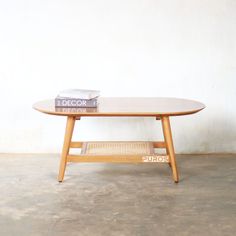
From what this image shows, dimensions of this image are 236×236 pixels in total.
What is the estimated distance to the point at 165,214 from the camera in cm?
217

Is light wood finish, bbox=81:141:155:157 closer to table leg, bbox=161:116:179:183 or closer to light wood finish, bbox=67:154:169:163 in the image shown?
light wood finish, bbox=67:154:169:163

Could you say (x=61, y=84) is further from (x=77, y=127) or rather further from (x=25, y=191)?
(x=25, y=191)

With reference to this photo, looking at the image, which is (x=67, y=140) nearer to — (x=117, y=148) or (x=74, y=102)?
(x=74, y=102)

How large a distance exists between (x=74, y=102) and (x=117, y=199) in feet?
2.40

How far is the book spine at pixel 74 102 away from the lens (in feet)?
8.65

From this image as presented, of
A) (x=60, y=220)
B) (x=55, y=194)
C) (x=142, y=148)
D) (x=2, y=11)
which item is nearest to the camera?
(x=60, y=220)

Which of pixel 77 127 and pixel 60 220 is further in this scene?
pixel 77 127

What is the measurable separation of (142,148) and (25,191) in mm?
902

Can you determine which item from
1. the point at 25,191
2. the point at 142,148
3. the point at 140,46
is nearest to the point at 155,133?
the point at 142,148

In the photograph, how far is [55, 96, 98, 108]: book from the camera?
2.64m

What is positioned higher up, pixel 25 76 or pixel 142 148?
pixel 25 76

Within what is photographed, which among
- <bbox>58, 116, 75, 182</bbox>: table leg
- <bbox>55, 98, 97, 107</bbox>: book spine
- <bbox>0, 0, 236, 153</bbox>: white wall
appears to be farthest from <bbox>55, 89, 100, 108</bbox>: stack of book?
<bbox>0, 0, 236, 153</bbox>: white wall

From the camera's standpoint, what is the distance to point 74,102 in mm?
2645

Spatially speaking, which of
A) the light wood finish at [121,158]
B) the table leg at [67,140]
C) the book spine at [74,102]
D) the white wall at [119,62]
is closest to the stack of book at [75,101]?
the book spine at [74,102]
